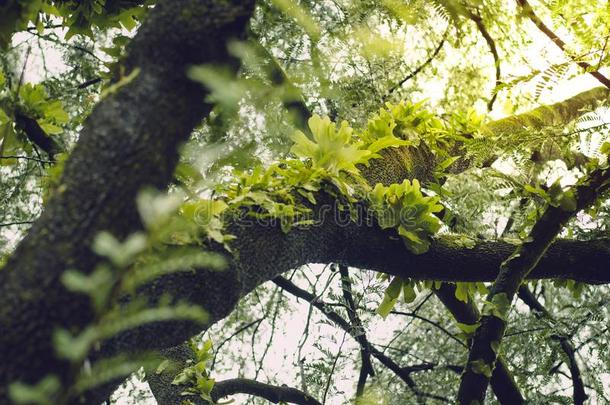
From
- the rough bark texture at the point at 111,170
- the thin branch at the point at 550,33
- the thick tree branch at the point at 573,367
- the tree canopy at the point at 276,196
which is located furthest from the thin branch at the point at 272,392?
the rough bark texture at the point at 111,170

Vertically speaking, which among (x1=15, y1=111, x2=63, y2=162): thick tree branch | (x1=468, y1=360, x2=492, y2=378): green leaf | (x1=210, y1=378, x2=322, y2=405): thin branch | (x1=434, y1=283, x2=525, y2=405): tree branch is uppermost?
(x1=434, y1=283, x2=525, y2=405): tree branch

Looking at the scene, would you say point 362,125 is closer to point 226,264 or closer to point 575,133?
point 575,133

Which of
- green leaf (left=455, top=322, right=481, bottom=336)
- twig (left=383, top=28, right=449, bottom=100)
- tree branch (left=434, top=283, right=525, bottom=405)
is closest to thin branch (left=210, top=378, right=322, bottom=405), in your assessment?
tree branch (left=434, top=283, right=525, bottom=405)

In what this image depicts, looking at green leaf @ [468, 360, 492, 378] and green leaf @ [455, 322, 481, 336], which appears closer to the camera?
green leaf @ [468, 360, 492, 378]

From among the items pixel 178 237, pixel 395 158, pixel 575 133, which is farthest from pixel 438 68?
pixel 178 237

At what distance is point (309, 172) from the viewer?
177cm

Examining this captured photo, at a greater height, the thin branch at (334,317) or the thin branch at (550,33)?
the thin branch at (550,33)

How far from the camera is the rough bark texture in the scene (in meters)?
0.85

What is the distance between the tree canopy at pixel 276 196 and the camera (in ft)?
2.83

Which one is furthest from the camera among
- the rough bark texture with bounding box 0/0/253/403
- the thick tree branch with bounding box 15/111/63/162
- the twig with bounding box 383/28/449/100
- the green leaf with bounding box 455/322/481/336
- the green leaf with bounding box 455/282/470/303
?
the twig with bounding box 383/28/449/100

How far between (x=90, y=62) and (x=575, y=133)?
2586 mm

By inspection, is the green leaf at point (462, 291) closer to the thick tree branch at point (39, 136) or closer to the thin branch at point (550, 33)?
the thin branch at point (550, 33)

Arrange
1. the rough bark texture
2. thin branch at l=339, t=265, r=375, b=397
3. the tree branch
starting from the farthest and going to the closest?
thin branch at l=339, t=265, r=375, b=397 < the tree branch < the rough bark texture

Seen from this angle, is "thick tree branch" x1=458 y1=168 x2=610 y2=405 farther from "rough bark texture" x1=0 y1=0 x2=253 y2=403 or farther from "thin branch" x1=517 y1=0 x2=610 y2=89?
"rough bark texture" x1=0 y1=0 x2=253 y2=403
